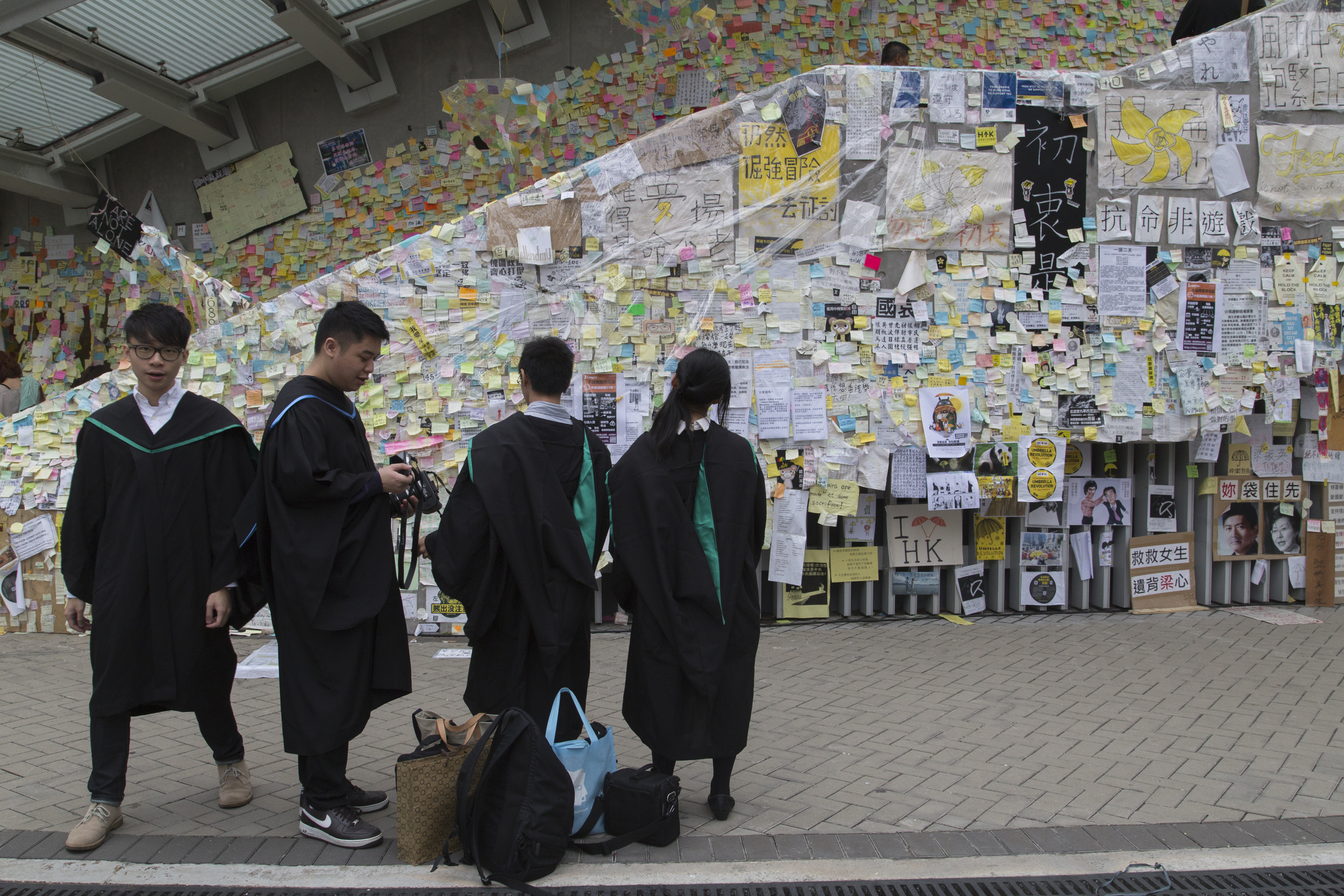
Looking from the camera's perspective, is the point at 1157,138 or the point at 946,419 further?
the point at 1157,138

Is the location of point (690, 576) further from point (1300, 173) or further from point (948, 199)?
point (1300, 173)

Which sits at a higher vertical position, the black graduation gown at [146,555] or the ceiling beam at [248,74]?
the ceiling beam at [248,74]

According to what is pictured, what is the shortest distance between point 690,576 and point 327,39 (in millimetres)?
7400

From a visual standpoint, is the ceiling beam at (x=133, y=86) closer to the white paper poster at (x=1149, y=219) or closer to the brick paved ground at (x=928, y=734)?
the brick paved ground at (x=928, y=734)

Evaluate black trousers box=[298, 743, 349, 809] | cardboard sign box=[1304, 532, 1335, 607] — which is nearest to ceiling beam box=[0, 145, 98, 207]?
black trousers box=[298, 743, 349, 809]

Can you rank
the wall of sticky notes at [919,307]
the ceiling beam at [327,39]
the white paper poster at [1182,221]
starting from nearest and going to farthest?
the wall of sticky notes at [919,307] < the white paper poster at [1182,221] < the ceiling beam at [327,39]

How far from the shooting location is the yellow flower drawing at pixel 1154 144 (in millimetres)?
6367

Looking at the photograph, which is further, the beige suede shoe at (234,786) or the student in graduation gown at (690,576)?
the beige suede shoe at (234,786)

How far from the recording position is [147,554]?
11.1ft

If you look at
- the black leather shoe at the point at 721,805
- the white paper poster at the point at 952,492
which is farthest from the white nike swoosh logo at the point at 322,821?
the white paper poster at the point at 952,492

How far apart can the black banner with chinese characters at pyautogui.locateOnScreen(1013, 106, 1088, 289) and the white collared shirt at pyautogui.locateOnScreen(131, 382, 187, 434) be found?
5.23m

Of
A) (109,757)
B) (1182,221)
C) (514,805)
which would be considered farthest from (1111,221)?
(109,757)

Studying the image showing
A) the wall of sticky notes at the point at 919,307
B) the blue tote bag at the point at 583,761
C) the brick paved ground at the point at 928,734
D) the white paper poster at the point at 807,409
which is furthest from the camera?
the white paper poster at the point at 807,409

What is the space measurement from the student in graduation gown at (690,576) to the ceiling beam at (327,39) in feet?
21.7
